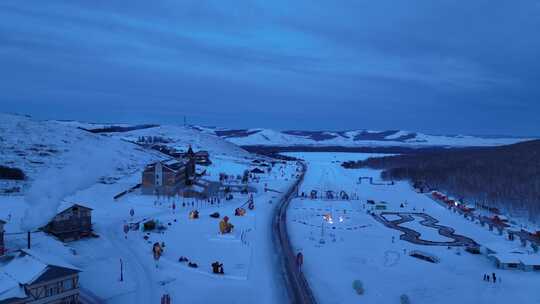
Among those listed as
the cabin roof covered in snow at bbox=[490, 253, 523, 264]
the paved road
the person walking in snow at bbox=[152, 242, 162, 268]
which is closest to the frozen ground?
the person walking in snow at bbox=[152, 242, 162, 268]

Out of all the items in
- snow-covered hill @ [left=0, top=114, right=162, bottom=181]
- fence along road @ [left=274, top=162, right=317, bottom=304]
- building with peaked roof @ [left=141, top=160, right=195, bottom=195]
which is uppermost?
snow-covered hill @ [left=0, top=114, right=162, bottom=181]

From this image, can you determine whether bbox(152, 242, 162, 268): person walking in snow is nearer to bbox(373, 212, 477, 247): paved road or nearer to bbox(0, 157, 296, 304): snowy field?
bbox(0, 157, 296, 304): snowy field

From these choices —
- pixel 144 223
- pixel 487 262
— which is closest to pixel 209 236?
pixel 144 223

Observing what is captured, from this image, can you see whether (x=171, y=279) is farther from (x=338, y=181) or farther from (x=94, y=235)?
(x=338, y=181)

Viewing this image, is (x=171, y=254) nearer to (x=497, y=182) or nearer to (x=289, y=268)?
(x=289, y=268)

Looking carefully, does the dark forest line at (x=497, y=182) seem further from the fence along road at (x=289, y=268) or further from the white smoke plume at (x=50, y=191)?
the white smoke plume at (x=50, y=191)

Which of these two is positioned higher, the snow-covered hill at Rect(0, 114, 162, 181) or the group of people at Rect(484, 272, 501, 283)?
the snow-covered hill at Rect(0, 114, 162, 181)

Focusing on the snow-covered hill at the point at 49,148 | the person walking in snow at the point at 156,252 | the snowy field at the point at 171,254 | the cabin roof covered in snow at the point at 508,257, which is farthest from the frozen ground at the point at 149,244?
the cabin roof covered in snow at the point at 508,257
